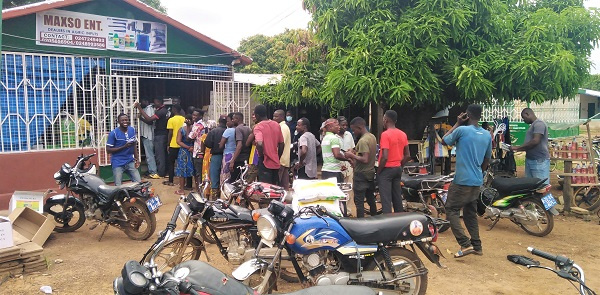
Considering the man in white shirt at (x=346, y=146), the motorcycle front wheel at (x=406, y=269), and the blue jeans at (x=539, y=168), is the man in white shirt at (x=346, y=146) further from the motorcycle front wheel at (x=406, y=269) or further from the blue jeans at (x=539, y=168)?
the motorcycle front wheel at (x=406, y=269)

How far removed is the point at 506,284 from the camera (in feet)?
15.6

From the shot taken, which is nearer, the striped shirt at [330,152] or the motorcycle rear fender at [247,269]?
the motorcycle rear fender at [247,269]

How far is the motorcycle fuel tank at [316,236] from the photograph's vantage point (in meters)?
3.73

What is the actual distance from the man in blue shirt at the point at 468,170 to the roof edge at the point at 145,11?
676cm

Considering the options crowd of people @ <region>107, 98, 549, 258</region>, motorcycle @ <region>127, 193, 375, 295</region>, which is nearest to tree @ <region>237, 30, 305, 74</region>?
crowd of people @ <region>107, 98, 549, 258</region>

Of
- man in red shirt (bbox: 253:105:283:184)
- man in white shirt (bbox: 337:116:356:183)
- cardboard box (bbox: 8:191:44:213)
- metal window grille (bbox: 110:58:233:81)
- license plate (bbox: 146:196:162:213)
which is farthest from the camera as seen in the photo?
metal window grille (bbox: 110:58:233:81)

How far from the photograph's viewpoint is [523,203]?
653 centimetres

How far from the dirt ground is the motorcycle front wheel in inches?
22.6

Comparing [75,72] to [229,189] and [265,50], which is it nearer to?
[229,189]

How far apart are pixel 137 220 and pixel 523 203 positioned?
212 inches

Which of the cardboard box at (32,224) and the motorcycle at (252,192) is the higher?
the motorcycle at (252,192)

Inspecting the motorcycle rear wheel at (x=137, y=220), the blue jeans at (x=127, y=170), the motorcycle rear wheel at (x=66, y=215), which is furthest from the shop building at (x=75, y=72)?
the motorcycle rear wheel at (x=137, y=220)

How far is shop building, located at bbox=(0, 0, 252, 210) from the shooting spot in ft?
26.6

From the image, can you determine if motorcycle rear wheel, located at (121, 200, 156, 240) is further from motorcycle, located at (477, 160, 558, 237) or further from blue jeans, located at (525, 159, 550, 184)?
blue jeans, located at (525, 159, 550, 184)
